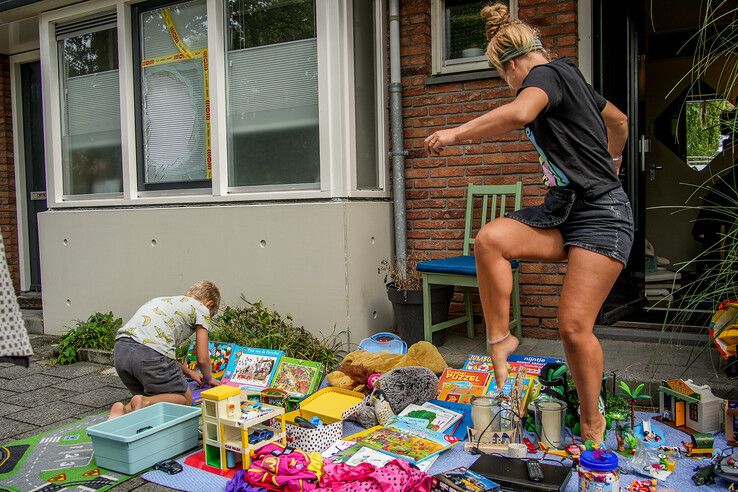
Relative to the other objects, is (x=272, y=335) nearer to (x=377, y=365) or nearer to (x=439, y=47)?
(x=377, y=365)

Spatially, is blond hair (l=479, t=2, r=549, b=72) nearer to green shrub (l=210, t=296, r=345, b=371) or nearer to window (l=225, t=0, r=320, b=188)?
window (l=225, t=0, r=320, b=188)

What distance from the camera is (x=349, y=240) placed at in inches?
190

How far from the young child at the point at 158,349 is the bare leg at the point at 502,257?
6.22ft

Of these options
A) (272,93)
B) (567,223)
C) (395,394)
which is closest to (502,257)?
(567,223)

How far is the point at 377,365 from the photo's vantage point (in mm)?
4211

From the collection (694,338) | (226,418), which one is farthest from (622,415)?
(226,418)

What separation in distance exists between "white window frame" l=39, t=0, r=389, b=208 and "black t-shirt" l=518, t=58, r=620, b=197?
87.5 inches

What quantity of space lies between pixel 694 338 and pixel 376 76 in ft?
10.1

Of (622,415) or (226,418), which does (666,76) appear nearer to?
(622,415)

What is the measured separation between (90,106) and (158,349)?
140 inches

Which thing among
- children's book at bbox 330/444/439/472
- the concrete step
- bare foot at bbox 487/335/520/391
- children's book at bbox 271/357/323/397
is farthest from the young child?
the concrete step

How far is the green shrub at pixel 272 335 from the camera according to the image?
4.71 m

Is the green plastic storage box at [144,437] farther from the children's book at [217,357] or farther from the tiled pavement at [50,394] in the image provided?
the children's book at [217,357]

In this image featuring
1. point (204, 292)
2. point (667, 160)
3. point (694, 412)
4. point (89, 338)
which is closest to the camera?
point (694, 412)
